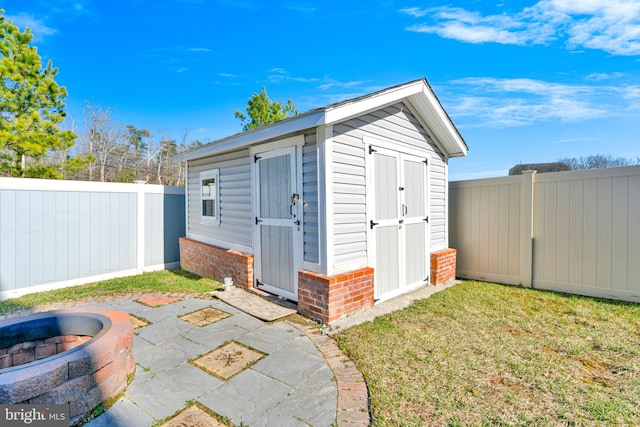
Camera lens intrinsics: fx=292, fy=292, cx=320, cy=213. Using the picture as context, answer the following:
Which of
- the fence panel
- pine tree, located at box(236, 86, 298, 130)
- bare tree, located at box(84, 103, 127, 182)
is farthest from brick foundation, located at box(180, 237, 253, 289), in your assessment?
bare tree, located at box(84, 103, 127, 182)

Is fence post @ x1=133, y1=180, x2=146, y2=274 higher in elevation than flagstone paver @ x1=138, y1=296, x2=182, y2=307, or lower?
higher

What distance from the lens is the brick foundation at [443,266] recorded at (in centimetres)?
532

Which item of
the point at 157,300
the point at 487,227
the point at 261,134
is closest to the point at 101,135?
the point at 157,300

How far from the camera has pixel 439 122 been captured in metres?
5.07

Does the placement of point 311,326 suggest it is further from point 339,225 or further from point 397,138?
point 397,138

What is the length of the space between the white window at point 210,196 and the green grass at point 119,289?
1215 mm

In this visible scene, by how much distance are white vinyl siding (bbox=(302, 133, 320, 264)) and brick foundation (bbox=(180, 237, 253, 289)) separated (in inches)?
56.9

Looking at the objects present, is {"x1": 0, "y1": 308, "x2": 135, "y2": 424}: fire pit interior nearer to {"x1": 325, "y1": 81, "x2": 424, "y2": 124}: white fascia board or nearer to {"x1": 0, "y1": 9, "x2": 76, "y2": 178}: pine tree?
{"x1": 325, "y1": 81, "x2": 424, "y2": 124}: white fascia board

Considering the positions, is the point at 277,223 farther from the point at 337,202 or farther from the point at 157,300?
the point at 157,300

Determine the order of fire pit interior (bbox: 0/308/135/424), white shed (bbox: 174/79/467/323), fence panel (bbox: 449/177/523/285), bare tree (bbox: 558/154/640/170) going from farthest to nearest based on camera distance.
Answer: bare tree (bbox: 558/154/640/170) < fence panel (bbox: 449/177/523/285) < white shed (bbox: 174/79/467/323) < fire pit interior (bbox: 0/308/135/424)

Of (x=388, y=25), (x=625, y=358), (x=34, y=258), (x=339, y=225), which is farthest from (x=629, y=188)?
(x=34, y=258)

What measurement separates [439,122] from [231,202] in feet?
13.0

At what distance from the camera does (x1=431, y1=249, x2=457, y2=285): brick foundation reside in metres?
5.32

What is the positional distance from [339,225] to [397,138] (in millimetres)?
1894
